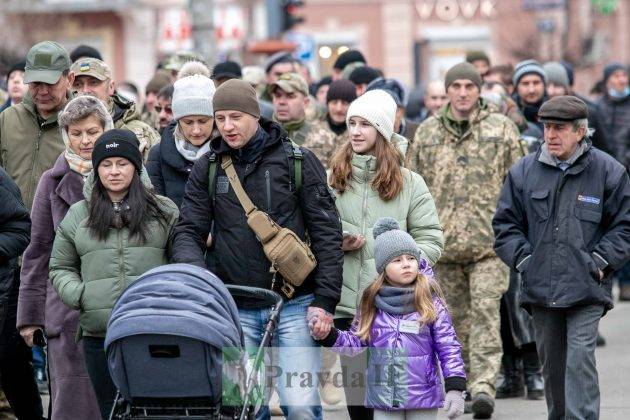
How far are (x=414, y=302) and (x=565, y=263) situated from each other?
1.39 metres

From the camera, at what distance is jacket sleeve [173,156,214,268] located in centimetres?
824

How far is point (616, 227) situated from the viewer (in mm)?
9250

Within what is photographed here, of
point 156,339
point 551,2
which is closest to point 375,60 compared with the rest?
point 551,2

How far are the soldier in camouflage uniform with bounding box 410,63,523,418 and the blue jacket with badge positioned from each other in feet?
5.17

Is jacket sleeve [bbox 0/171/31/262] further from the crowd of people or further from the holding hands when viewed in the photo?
the holding hands

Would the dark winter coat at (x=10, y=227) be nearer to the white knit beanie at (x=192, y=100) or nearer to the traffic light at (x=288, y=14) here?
the white knit beanie at (x=192, y=100)

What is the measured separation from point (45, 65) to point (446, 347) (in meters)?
3.35

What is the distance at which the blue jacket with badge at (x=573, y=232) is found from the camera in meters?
9.19

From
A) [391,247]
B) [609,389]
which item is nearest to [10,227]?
[391,247]

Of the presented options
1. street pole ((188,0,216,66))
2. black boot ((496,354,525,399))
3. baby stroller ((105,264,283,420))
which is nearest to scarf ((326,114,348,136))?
black boot ((496,354,525,399))

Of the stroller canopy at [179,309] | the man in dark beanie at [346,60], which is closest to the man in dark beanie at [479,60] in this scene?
the man in dark beanie at [346,60]

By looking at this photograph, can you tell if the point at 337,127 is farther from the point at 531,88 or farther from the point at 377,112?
the point at 377,112

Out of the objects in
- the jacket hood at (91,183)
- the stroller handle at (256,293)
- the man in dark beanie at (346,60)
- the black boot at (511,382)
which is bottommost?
the black boot at (511,382)

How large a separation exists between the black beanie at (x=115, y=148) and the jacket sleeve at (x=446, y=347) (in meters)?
1.78
